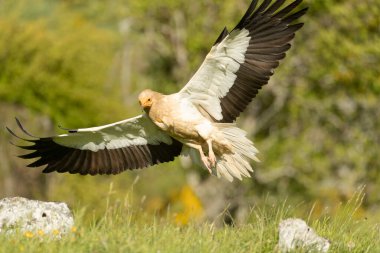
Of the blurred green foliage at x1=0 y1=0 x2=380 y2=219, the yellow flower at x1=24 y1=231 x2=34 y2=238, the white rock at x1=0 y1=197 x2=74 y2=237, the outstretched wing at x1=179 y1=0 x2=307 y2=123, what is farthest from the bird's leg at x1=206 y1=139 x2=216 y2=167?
the blurred green foliage at x1=0 y1=0 x2=380 y2=219

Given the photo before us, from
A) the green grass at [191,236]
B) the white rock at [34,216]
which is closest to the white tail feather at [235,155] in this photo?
the green grass at [191,236]

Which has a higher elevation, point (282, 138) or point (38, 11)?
point (38, 11)

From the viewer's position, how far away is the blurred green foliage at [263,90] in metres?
23.3

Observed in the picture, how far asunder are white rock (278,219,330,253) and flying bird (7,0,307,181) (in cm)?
247

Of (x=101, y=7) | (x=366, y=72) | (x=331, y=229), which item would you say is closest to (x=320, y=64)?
(x=366, y=72)

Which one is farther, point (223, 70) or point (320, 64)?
point (320, 64)

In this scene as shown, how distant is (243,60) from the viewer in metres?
9.23

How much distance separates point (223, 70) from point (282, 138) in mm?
16961

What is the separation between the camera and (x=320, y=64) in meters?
23.9

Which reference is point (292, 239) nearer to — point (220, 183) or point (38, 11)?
point (220, 183)

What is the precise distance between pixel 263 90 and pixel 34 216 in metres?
18.0

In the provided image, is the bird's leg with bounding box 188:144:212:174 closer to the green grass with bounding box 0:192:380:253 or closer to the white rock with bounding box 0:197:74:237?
the green grass with bounding box 0:192:380:253

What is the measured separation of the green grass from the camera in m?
6.45

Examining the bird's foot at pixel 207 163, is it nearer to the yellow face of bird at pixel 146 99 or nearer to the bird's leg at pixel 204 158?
the bird's leg at pixel 204 158
